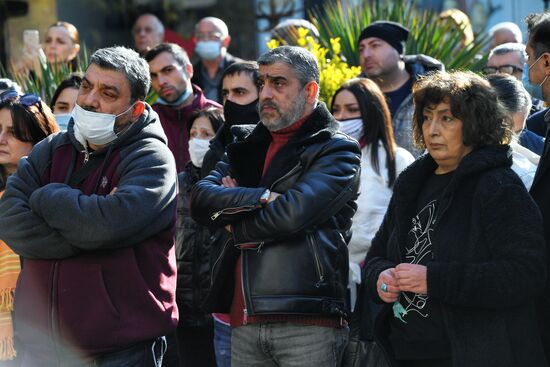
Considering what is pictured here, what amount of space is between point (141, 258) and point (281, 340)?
73 centimetres

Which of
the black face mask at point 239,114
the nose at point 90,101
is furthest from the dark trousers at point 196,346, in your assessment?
the nose at point 90,101

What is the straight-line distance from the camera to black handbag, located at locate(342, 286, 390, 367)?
4.00 metres

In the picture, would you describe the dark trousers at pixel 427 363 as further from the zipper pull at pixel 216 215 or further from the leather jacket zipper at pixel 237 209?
the zipper pull at pixel 216 215

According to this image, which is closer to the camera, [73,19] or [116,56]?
[116,56]

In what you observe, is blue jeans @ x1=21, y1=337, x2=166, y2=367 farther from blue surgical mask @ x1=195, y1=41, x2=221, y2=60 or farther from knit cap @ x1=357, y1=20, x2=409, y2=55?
blue surgical mask @ x1=195, y1=41, x2=221, y2=60

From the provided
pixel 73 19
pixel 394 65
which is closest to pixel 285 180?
pixel 394 65

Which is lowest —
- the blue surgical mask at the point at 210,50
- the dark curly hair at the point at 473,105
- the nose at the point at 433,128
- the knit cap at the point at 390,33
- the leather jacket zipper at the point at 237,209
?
the blue surgical mask at the point at 210,50

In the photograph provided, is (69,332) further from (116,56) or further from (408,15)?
(408,15)

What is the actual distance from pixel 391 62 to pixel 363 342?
12.2 feet

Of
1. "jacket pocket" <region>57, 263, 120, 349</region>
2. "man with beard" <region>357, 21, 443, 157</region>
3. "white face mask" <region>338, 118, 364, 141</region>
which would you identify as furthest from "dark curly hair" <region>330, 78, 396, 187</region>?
"jacket pocket" <region>57, 263, 120, 349</region>

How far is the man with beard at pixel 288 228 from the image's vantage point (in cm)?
425

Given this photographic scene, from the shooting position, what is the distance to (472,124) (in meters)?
3.92

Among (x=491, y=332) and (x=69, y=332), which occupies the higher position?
(x=491, y=332)

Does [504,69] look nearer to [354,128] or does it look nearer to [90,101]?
[354,128]
